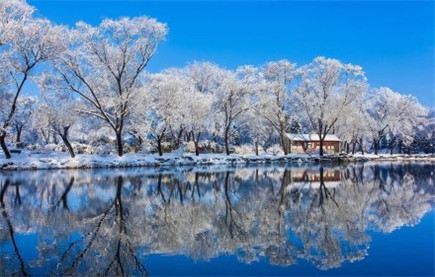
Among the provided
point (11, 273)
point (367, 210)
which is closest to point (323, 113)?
point (367, 210)

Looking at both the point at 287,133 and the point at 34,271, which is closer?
the point at 34,271

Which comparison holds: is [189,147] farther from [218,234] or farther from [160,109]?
[218,234]

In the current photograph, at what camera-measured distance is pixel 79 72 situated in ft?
150

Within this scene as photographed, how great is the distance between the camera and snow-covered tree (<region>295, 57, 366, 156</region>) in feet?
199

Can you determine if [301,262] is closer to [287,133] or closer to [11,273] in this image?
[11,273]

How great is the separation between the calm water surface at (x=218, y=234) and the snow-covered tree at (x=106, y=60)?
27515 millimetres

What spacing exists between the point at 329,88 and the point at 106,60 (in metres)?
31.6

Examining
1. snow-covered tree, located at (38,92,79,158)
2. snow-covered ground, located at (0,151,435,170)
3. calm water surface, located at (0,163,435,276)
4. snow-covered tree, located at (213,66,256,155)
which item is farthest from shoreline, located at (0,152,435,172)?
calm water surface, located at (0,163,435,276)

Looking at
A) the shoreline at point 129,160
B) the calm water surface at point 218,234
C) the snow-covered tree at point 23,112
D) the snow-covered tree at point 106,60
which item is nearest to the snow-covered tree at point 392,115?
the shoreline at point 129,160

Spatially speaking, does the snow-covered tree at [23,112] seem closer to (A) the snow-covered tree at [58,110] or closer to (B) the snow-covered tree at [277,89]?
(A) the snow-covered tree at [58,110]

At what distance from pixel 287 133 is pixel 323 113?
719 inches

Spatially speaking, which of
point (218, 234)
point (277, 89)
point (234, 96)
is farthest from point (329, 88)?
point (218, 234)

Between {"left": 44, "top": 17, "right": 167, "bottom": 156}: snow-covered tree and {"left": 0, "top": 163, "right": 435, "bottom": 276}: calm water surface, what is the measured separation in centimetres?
2751

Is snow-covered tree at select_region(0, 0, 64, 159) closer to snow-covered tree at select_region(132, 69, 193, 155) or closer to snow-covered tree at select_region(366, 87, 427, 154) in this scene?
snow-covered tree at select_region(132, 69, 193, 155)
